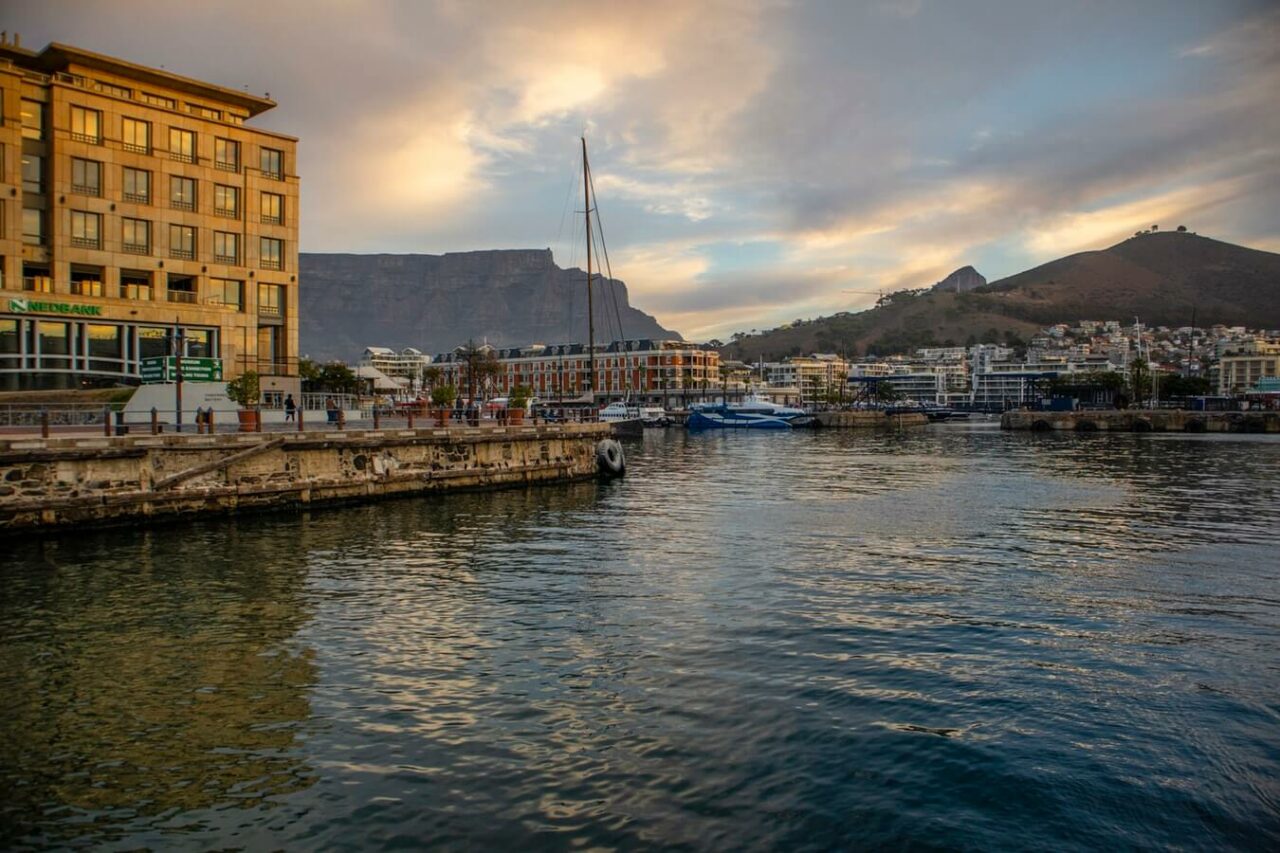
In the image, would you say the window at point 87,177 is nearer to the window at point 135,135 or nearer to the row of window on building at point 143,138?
the row of window on building at point 143,138

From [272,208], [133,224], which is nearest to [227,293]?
[133,224]

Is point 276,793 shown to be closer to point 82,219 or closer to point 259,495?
point 259,495

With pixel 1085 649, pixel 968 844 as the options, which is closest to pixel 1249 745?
pixel 1085 649

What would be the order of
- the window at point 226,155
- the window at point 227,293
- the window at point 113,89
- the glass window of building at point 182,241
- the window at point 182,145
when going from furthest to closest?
the window at point 226,155, the window at point 227,293, the window at point 182,145, the glass window of building at point 182,241, the window at point 113,89

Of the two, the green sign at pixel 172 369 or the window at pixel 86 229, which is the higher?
the window at pixel 86 229

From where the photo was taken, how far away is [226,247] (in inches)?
2425

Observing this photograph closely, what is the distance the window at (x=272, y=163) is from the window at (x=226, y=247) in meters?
5.84

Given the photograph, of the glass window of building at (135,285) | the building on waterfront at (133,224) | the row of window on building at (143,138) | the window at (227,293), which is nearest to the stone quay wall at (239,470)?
the building on waterfront at (133,224)

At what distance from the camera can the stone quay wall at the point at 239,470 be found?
1035 inches

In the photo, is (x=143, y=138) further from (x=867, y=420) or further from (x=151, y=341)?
(x=867, y=420)

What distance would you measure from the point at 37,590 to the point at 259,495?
42.9 feet

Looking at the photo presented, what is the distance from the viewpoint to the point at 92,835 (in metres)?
8.58

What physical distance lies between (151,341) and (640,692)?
5425cm

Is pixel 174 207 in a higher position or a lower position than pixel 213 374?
higher
